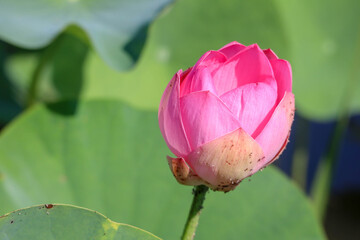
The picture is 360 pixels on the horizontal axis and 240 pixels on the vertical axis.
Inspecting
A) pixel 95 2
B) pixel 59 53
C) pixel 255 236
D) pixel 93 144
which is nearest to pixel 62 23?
pixel 95 2

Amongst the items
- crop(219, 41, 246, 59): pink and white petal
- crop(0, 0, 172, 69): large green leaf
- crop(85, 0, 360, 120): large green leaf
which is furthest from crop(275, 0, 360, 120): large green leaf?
crop(219, 41, 246, 59): pink and white petal

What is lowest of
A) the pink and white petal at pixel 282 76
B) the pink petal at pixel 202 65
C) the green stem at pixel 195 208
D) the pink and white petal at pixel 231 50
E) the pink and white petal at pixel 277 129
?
the green stem at pixel 195 208

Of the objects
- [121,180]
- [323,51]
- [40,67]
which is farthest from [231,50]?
[323,51]

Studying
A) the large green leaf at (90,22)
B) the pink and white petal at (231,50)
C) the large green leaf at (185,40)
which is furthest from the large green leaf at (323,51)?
the pink and white petal at (231,50)

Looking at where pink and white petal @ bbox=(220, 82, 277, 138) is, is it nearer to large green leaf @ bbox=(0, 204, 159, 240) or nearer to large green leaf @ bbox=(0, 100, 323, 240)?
large green leaf @ bbox=(0, 204, 159, 240)

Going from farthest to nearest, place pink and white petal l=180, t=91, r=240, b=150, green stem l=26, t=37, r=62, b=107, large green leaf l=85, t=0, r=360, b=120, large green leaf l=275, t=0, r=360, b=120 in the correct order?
large green leaf l=275, t=0, r=360, b=120 < large green leaf l=85, t=0, r=360, b=120 < green stem l=26, t=37, r=62, b=107 < pink and white petal l=180, t=91, r=240, b=150

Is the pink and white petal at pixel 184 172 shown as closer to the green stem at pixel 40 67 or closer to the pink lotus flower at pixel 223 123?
the pink lotus flower at pixel 223 123

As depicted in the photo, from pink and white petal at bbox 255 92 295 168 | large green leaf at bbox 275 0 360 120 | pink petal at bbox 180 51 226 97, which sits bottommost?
large green leaf at bbox 275 0 360 120
